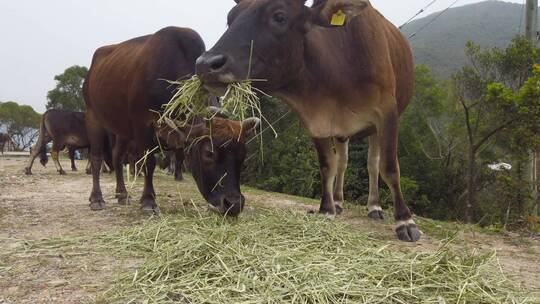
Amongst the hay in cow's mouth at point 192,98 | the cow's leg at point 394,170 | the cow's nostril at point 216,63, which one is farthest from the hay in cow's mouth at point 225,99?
the cow's leg at point 394,170

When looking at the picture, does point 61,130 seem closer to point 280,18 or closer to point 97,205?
point 97,205

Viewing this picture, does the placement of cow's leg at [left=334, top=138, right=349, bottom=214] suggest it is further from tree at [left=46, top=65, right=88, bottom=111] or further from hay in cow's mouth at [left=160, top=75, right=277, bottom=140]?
tree at [left=46, top=65, right=88, bottom=111]

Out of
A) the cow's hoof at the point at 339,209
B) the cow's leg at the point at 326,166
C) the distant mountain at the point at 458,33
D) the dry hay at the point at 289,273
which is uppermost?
the distant mountain at the point at 458,33

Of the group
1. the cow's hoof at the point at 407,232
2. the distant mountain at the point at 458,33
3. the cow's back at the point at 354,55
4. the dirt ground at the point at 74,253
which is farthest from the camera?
the distant mountain at the point at 458,33

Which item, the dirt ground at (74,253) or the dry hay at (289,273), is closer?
the dry hay at (289,273)

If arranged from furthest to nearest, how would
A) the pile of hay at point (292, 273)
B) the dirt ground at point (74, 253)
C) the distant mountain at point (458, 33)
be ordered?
the distant mountain at point (458, 33)
the dirt ground at point (74, 253)
the pile of hay at point (292, 273)

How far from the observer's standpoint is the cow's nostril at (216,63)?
12.1ft

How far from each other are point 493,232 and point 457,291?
295cm

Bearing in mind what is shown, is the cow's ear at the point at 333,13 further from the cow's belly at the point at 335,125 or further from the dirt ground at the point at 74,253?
the dirt ground at the point at 74,253

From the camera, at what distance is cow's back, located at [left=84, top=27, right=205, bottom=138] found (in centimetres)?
514

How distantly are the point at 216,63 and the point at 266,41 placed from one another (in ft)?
1.90

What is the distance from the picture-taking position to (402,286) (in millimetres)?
2570

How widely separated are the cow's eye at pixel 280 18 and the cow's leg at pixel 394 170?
127 centimetres

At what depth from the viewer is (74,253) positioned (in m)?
3.44
